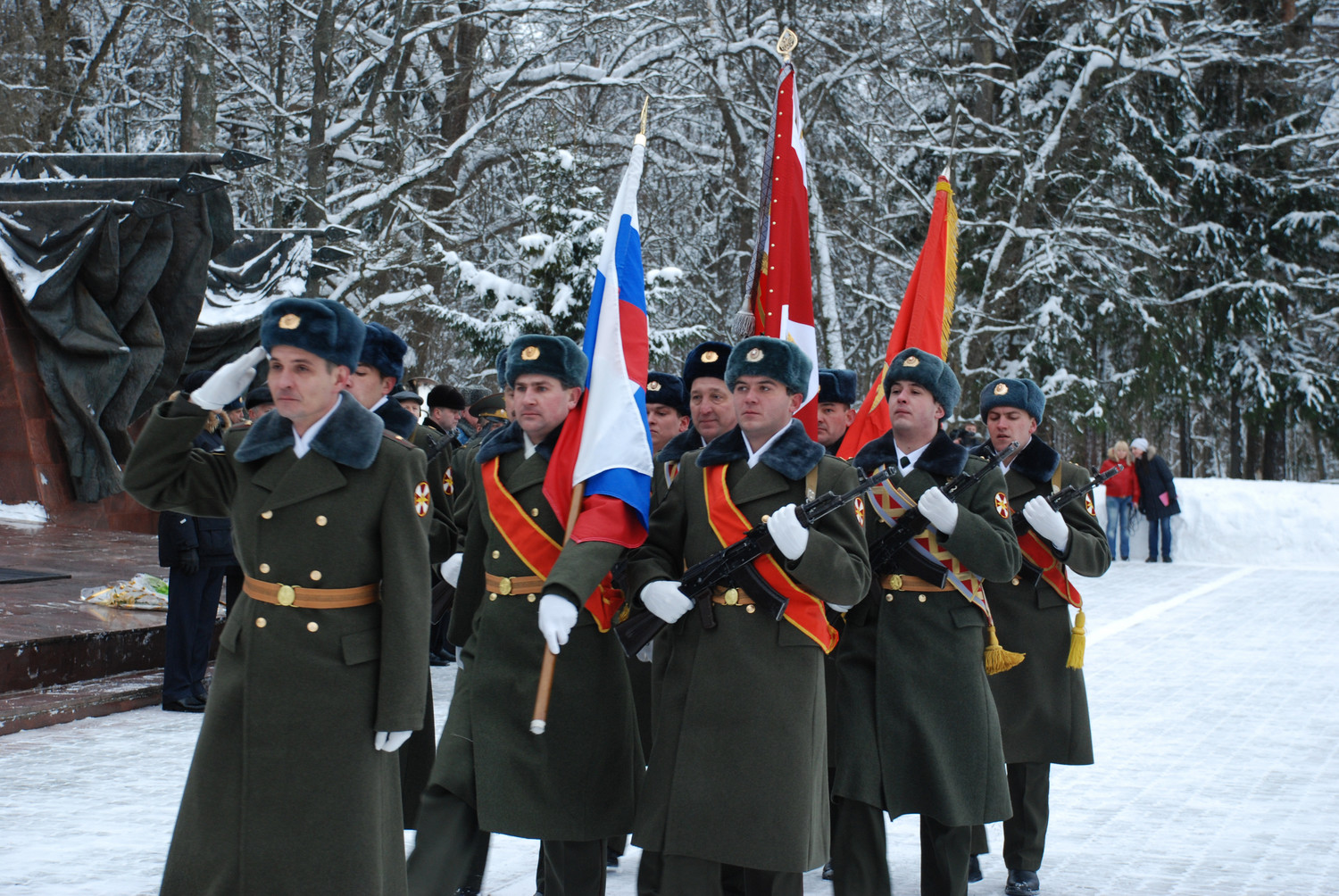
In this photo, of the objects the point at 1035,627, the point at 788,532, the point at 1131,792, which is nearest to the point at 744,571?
the point at 788,532

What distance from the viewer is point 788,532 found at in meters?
3.77

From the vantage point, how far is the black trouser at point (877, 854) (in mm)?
4324

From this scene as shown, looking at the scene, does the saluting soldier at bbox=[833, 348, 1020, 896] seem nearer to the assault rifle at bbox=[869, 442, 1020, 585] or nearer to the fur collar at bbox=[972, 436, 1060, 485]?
the assault rifle at bbox=[869, 442, 1020, 585]

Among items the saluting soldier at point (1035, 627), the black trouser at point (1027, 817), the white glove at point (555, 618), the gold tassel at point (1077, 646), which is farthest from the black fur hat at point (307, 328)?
the gold tassel at point (1077, 646)

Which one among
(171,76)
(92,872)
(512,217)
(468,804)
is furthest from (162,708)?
(171,76)

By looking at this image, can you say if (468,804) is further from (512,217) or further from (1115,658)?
(512,217)

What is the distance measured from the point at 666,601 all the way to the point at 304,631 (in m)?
1.03

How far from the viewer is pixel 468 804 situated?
4.07 m

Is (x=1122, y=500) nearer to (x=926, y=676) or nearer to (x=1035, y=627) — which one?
(x=1035, y=627)

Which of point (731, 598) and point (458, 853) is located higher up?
point (731, 598)

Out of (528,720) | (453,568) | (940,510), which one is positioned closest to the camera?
(528,720)

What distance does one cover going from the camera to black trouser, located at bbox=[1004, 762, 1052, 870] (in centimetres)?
501

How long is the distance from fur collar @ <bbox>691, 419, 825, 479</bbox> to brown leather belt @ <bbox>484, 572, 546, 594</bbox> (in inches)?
24.8

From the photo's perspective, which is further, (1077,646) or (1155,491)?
(1155,491)
